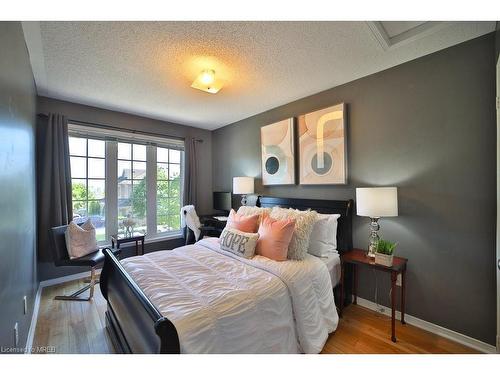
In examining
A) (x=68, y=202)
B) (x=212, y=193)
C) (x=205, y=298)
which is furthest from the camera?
(x=212, y=193)

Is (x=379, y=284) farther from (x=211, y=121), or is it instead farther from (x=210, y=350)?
(x=211, y=121)

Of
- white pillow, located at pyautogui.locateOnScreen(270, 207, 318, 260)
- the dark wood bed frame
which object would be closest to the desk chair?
the dark wood bed frame

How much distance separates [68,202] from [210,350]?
297cm

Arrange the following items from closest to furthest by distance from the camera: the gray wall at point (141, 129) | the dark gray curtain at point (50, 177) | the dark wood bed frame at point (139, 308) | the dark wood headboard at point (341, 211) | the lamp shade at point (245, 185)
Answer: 1. the dark wood bed frame at point (139, 308)
2. the dark wood headboard at point (341, 211)
3. the dark gray curtain at point (50, 177)
4. the gray wall at point (141, 129)
5. the lamp shade at point (245, 185)

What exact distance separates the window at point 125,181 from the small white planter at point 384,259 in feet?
11.1

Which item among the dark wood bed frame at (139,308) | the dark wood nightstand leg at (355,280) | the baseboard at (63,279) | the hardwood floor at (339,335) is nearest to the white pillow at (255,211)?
the dark wood bed frame at (139,308)

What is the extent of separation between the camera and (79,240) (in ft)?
8.85

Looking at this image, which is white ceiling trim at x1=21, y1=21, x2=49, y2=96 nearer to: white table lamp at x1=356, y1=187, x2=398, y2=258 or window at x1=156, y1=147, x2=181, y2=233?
window at x1=156, y1=147, x2=181, y2=233

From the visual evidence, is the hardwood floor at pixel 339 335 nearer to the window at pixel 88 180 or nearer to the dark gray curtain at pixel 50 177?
the dark gray curtain at pixel 50 177

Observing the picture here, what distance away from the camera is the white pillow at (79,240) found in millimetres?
2645

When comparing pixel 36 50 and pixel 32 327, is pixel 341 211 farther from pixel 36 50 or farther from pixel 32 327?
pixel 36 50

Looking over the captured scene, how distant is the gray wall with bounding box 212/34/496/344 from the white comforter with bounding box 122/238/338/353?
94 cm

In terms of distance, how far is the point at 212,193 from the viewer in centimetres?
464
